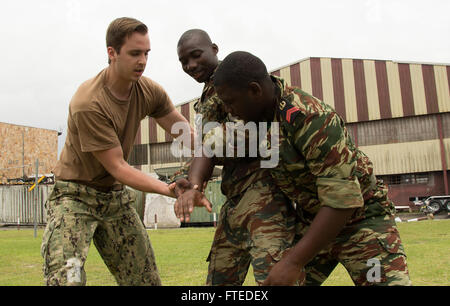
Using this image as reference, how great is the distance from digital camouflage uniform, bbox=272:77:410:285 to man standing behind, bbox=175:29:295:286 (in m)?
0.16

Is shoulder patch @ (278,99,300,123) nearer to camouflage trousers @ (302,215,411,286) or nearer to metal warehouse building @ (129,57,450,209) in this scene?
camouflage trousers @ (302,215,411,286)

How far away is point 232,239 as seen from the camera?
9.73 feet

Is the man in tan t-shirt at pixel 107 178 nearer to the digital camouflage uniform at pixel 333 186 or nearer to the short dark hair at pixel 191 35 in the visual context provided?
the short dark hair at pixel 191 35

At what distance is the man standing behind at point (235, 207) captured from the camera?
2680mm

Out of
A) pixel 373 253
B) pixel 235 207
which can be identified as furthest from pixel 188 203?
pixel 373 253

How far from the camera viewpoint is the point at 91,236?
326 cm

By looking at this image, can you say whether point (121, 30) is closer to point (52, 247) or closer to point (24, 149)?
point (52, 247)

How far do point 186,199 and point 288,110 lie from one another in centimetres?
87

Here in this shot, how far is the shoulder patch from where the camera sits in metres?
2.35

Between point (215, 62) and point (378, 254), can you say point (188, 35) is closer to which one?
point (215, 62)

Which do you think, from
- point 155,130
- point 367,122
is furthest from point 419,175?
point 155,130

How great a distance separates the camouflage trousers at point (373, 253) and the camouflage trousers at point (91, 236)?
1.52 m

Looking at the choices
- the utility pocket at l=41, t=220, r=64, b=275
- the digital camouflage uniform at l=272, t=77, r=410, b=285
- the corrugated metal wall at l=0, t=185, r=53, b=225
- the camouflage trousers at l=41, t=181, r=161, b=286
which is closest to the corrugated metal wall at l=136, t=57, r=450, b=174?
the corrugated metal wall at l=0, t=185, r=53, b=225
